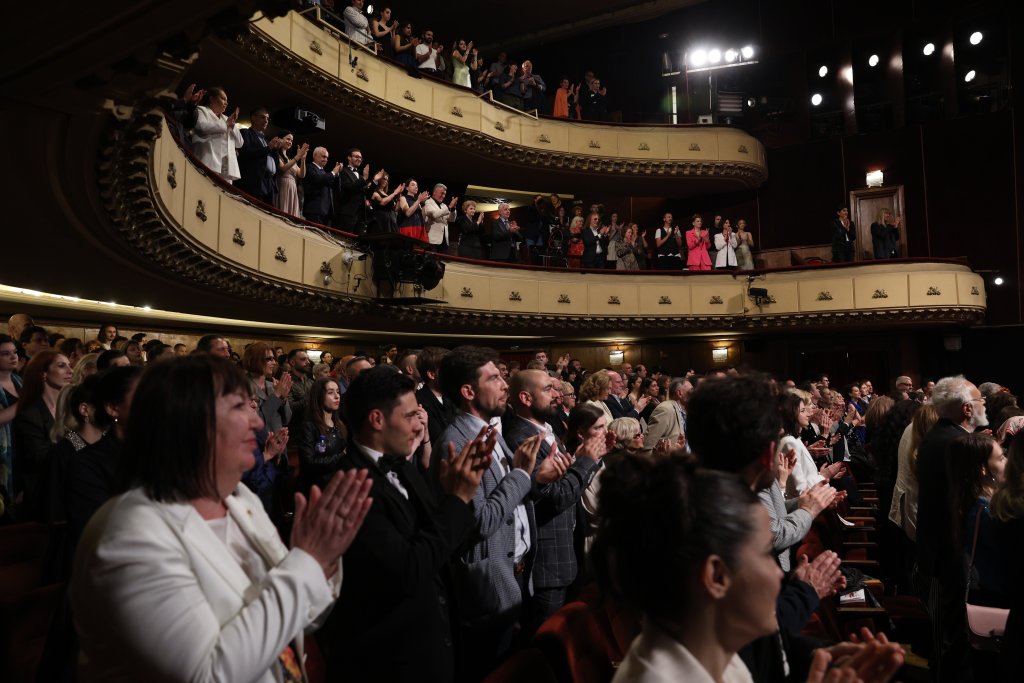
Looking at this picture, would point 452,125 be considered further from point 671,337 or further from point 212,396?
point 212,396

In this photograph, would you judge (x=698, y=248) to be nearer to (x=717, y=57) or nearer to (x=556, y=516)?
(x=717, y=57)

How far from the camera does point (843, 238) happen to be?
14219 millimetres

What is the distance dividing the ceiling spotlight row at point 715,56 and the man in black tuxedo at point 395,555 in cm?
1598

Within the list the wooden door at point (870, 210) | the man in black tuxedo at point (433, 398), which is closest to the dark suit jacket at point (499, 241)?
the wooden door at point (870, 210)

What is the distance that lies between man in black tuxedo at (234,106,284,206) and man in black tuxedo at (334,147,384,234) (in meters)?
1.46

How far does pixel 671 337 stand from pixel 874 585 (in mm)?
12215

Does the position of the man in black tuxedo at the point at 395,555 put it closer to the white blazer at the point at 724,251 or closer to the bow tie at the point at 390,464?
the bow tie at the point at 390,464

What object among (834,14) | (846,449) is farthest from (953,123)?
(846,449)

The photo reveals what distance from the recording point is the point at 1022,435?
2852 mm

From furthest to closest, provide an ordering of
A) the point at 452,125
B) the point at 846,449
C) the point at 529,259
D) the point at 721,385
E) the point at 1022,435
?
the point at 529,259 < the point at 452,125 < the point at 846,449 < the point at 1022,435 < the point at 721,385

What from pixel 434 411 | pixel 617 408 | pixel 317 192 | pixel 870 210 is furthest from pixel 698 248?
pixel 434 411

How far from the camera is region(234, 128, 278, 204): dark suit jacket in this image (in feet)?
26.0

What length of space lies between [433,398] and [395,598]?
2.41 meters

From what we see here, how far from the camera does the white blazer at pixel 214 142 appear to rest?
22.6 ft
